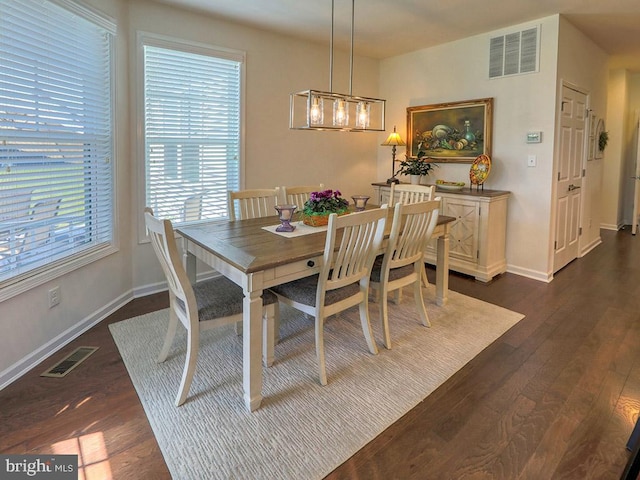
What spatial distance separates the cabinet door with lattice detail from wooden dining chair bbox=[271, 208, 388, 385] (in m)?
2.06

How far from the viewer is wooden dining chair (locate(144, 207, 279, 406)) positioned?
1876 mm

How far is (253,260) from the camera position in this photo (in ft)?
6.34

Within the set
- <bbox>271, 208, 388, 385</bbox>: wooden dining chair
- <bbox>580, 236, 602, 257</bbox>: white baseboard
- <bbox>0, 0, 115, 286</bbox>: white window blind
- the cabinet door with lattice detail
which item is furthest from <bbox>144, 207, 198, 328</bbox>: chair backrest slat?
<bbox>580, 236, 602, 257</bbox>: white baseboard

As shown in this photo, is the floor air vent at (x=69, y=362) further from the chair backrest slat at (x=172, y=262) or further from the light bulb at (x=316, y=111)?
the light bulb at (x=316, y=111)

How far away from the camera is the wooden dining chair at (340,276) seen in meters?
2.08

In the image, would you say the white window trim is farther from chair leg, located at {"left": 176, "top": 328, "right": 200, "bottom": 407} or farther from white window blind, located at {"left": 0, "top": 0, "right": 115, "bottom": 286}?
chair leg, located at {"left": 176, "top": 328, "right": 200, "bottom": 407}

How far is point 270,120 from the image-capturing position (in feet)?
13.5

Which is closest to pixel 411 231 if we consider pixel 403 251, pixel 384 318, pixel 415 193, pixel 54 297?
pixel 403 251

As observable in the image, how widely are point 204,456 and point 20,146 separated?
204cm

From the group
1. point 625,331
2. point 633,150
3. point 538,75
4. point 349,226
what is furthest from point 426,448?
point 633,150

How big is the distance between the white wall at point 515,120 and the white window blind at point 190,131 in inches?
92.8

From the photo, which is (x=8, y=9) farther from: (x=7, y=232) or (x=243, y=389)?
(x=243, y=389)

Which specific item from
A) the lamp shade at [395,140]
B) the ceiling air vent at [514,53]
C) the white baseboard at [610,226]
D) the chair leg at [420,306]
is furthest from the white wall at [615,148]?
the chair leg at [420,306]

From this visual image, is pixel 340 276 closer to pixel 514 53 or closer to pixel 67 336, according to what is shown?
pixel 67 336
